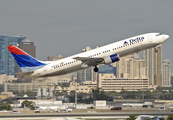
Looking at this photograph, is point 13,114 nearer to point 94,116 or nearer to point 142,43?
point 94,116

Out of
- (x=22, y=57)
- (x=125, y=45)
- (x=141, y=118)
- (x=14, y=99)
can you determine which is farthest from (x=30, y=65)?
(x=14, y=99)

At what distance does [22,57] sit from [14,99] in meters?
101

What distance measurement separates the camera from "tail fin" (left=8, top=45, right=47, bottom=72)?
87.5 m

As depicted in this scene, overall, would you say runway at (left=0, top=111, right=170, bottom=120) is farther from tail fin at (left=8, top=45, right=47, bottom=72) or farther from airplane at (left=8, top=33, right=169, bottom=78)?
airplane at (left=8, top=33, right=169, bottom=78)

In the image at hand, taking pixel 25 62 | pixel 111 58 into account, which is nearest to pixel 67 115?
pixel 25 62

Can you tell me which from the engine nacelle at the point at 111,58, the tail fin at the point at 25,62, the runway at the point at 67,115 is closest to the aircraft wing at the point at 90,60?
the engine nacelle at the point at 111,58

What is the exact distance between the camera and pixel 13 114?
414 feet

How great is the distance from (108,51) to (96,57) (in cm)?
271

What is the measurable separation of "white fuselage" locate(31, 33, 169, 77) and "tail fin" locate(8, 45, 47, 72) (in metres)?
1.52

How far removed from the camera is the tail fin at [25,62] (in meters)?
87.5

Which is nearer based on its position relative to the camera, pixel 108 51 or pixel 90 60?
pixel 90 60

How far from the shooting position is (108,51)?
8356cm

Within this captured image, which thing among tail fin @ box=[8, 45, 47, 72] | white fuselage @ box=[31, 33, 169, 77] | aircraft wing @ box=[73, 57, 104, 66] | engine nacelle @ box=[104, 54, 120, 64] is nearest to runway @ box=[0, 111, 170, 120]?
tail fin @ box=[8, 45, 47, 72]

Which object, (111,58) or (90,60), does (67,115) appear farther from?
(111,58)
